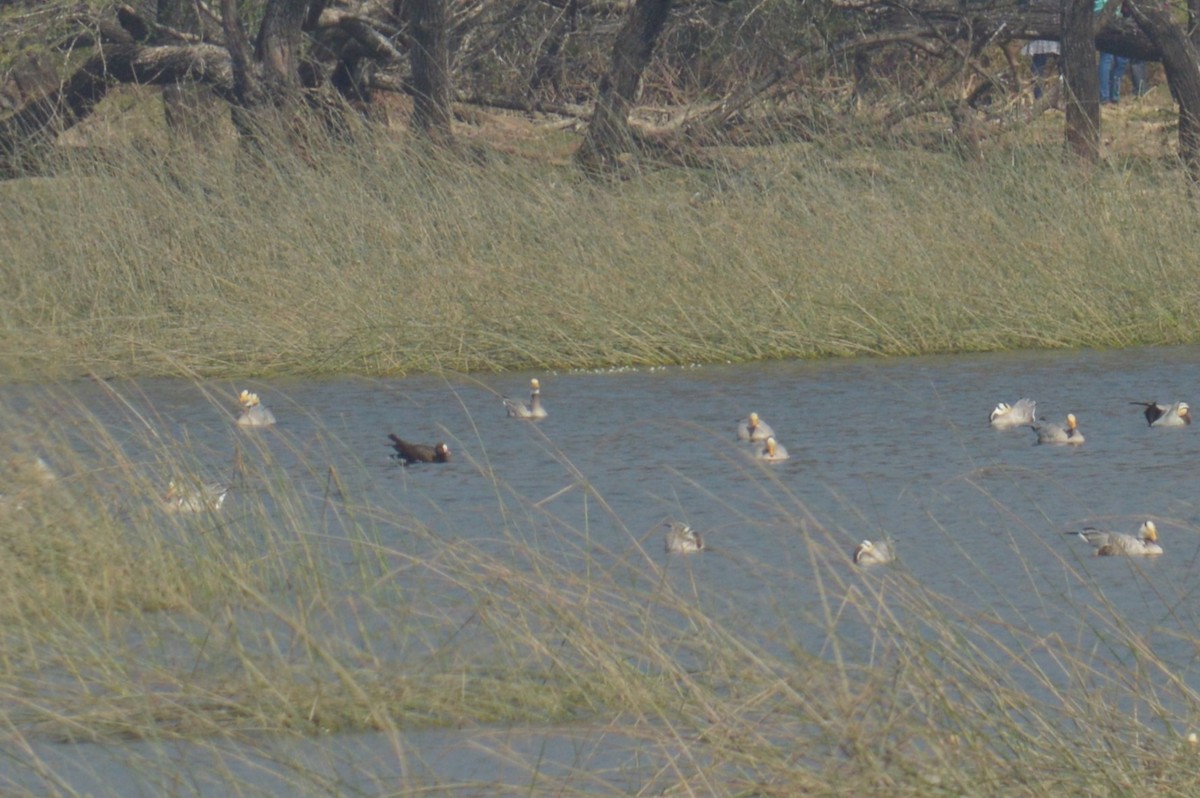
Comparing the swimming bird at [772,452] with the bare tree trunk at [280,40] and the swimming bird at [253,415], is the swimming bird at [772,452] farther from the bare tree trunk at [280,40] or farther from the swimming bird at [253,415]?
the bare tree trunk at [280,40]

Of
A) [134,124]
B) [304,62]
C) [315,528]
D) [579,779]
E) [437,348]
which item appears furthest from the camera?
[134,124]

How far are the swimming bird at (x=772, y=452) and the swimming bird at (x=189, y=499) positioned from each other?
7.99ft

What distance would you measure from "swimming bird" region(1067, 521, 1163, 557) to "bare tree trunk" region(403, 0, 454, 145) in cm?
790

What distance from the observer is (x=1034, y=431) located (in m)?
7.45

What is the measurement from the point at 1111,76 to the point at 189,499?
17.3 m

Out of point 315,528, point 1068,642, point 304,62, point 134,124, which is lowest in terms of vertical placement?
point 134,124

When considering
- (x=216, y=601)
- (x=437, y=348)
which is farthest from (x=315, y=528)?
(x=437, y=348)

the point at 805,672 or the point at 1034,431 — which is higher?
the point at 805,672

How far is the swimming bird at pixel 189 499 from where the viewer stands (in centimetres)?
471

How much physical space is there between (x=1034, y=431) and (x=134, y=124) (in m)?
11.9

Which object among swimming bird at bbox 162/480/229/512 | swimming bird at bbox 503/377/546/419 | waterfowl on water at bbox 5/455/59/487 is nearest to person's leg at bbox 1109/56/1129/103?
swimming bird at bbox 503/377/546/419

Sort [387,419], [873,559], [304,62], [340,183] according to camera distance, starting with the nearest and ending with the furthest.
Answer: [873,559] < [387,419] < [340,183] < [304,62]

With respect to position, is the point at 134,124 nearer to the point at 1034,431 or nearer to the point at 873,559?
the point at 1034,431

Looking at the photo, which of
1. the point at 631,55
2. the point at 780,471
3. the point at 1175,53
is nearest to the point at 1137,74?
the point at 1175,53
